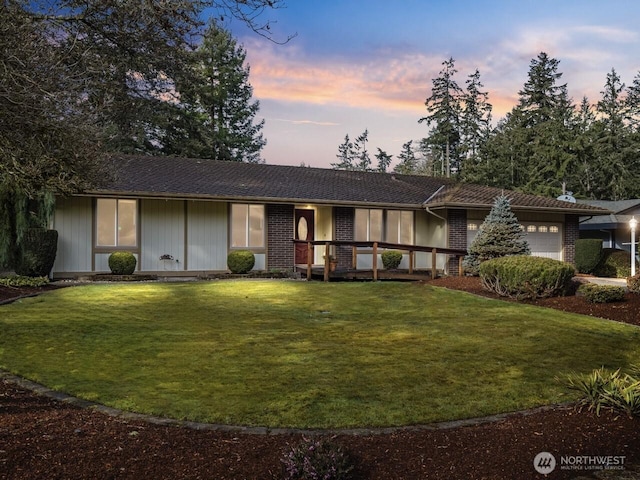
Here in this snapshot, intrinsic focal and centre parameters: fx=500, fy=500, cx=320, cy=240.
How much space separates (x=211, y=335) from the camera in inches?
310

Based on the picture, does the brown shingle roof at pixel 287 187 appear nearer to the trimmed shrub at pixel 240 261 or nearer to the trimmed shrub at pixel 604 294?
the trimmed shrub at pixel 240 261

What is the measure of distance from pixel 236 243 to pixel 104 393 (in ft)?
41.0

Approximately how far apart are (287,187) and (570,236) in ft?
38.6

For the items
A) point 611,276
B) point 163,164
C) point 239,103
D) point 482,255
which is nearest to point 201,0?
point 482,255

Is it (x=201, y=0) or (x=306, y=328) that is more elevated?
(x=201, y=0)

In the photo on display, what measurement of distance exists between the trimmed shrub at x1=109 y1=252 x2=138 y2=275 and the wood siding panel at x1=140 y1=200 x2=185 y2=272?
71 cm

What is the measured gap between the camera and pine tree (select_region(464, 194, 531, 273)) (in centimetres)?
1506

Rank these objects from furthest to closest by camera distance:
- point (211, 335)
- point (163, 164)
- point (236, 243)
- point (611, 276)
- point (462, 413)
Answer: point (611, 276)
point (163, 164)
point (236, 243)
point (211, 335)
point (462, 413)

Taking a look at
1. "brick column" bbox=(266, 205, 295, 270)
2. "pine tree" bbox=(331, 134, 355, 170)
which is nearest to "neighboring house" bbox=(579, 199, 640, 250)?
"brick column" bbox=(266, 205, 295, 270)

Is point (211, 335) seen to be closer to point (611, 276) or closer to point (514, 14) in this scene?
point (514, 14)

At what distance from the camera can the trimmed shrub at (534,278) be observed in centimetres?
1125

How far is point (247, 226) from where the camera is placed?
17375 millimetres

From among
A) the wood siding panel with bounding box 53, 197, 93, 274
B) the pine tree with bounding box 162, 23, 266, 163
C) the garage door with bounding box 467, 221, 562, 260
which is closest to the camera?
the wood siding panel with bounding box 53, 197, 93, 274

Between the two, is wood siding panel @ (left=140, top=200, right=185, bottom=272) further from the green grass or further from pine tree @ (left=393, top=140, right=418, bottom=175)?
pine tree @ (left=393, top=140, right=418, bottom=175)
